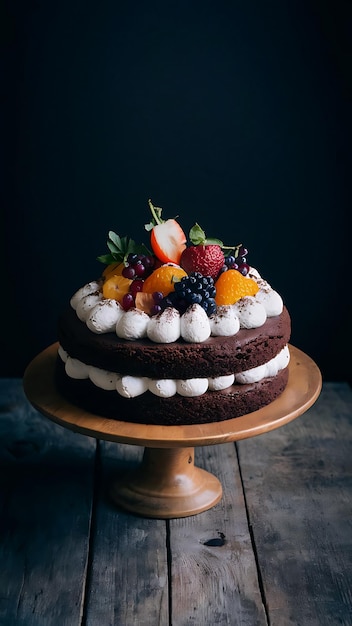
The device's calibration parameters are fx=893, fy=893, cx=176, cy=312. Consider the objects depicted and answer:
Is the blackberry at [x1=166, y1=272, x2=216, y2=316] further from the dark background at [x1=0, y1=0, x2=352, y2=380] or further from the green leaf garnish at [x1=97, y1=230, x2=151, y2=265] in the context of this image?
the dark background at [x1=0, y1=0, x2=352, y2=380]

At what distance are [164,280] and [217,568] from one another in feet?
2.62

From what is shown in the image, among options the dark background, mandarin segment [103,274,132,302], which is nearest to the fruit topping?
mandarin segment [103,274,132,302]

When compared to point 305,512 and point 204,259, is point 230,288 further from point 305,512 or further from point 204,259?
point 305,512

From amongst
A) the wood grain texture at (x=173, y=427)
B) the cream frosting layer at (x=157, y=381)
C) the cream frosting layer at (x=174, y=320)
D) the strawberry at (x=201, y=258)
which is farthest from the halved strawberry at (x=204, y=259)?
the wood grain texture at (x=173, y=427)

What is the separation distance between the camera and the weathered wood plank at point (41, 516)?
7.50 ft

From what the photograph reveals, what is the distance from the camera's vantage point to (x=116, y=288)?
2.48 meters

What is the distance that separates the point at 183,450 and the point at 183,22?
1.52m

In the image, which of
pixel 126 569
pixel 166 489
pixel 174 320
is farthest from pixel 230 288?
pixel 126 569

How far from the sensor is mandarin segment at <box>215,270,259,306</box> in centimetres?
245

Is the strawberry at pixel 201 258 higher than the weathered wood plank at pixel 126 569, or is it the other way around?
the strawberry at pixel 201 258

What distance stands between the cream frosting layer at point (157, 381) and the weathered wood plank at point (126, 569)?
477mm

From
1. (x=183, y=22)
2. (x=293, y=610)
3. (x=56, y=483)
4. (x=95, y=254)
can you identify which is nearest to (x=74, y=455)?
(x=56, y=483)

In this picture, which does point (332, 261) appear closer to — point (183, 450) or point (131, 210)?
point (131, 210)

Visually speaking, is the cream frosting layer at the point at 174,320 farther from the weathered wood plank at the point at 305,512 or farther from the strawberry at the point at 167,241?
the weathered wood plank at the point at 305,512
